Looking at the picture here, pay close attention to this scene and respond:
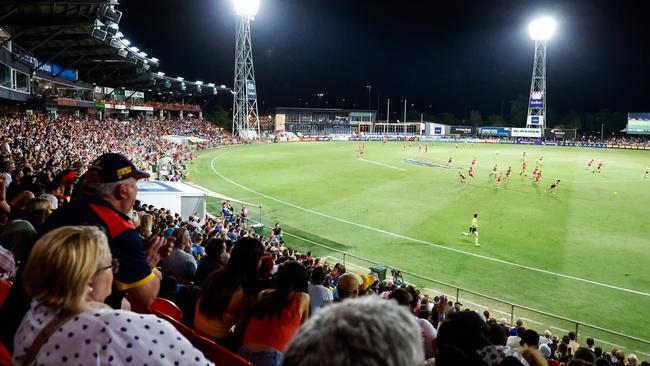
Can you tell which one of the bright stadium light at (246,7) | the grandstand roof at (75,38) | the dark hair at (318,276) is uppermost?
the bright stadium light at (246,7)

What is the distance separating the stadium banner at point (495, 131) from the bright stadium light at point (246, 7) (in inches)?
2644

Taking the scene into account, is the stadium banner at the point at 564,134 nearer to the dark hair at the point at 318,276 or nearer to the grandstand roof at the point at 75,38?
the grandstand roof at the point at 75,38

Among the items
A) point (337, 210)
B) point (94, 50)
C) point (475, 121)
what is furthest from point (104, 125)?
point (475, 121)

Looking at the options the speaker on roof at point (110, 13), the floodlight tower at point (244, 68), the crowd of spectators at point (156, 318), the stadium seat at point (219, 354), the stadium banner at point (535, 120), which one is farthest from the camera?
the stadium banner at point (535, 120)

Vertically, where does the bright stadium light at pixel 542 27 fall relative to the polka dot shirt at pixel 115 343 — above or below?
above

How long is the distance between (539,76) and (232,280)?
105099 millimetres

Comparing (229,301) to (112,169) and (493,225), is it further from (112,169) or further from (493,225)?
(493,225)

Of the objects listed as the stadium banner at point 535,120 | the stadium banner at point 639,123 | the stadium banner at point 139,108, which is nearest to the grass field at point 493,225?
the stadium banner at point 139,108

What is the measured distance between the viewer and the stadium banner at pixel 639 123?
96.3 metres

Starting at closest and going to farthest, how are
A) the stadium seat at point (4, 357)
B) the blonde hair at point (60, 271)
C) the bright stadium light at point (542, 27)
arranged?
1. the blonde hair at point (60, 271)
2. the stadium seat at point (4, 357)
3. the bright stadium light at point (542, 27)

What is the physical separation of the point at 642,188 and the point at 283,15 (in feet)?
345

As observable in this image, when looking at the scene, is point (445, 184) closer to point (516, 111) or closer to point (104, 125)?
point (104, 125)

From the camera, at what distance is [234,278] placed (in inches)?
172

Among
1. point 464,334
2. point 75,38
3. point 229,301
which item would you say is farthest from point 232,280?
point 75,38
